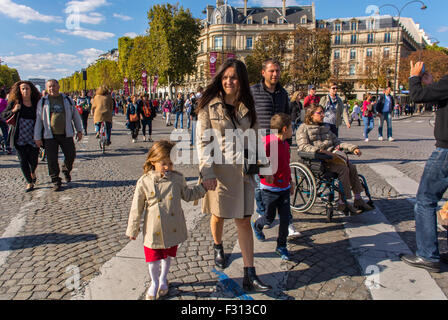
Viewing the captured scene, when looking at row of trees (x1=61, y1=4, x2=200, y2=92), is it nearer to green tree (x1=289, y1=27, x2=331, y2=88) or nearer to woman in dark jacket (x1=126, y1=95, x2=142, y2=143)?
green tree (x1=289, y1=27, x2=331, y2=88)

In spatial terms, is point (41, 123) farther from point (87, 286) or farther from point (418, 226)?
point (418, 226)

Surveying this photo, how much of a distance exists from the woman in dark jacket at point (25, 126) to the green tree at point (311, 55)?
3734cm

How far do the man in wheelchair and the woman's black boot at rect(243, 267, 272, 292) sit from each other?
1963mm

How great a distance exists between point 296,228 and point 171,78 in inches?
1609

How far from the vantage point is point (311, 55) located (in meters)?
40.2

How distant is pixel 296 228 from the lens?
4.27 m

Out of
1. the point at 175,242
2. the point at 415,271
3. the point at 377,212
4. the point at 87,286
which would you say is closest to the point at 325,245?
the point at 415,271

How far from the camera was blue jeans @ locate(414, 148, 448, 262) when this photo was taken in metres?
3.13

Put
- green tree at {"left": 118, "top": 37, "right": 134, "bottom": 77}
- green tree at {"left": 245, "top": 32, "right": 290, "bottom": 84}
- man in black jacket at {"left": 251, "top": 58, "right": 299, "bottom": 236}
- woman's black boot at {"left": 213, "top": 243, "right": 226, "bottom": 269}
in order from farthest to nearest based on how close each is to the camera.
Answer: green tree at {"left": 118, "top": 37, "right": 134, "bottom": 77} → green tree at {"left": 245, "top": 32, "right": 290, "bottom": 84} → man in black jacket at {"left": 251, "top": 58, "right": 299, "bottom": 236} → woman's black boot at {"left": 213, "top": 243, "right": 226, "bottom": 269}

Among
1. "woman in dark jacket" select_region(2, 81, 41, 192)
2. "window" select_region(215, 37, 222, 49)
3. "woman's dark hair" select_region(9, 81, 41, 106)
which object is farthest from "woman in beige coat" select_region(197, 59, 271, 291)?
"window" select_region(215, 37, 222, 49)

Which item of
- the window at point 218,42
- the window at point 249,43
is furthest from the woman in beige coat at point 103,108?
the window at point 218,42

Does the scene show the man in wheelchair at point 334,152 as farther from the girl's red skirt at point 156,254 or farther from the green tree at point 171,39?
the green tree at point 171,39

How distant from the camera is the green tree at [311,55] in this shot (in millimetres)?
39406

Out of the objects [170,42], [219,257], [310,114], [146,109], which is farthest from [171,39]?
[219,257]
